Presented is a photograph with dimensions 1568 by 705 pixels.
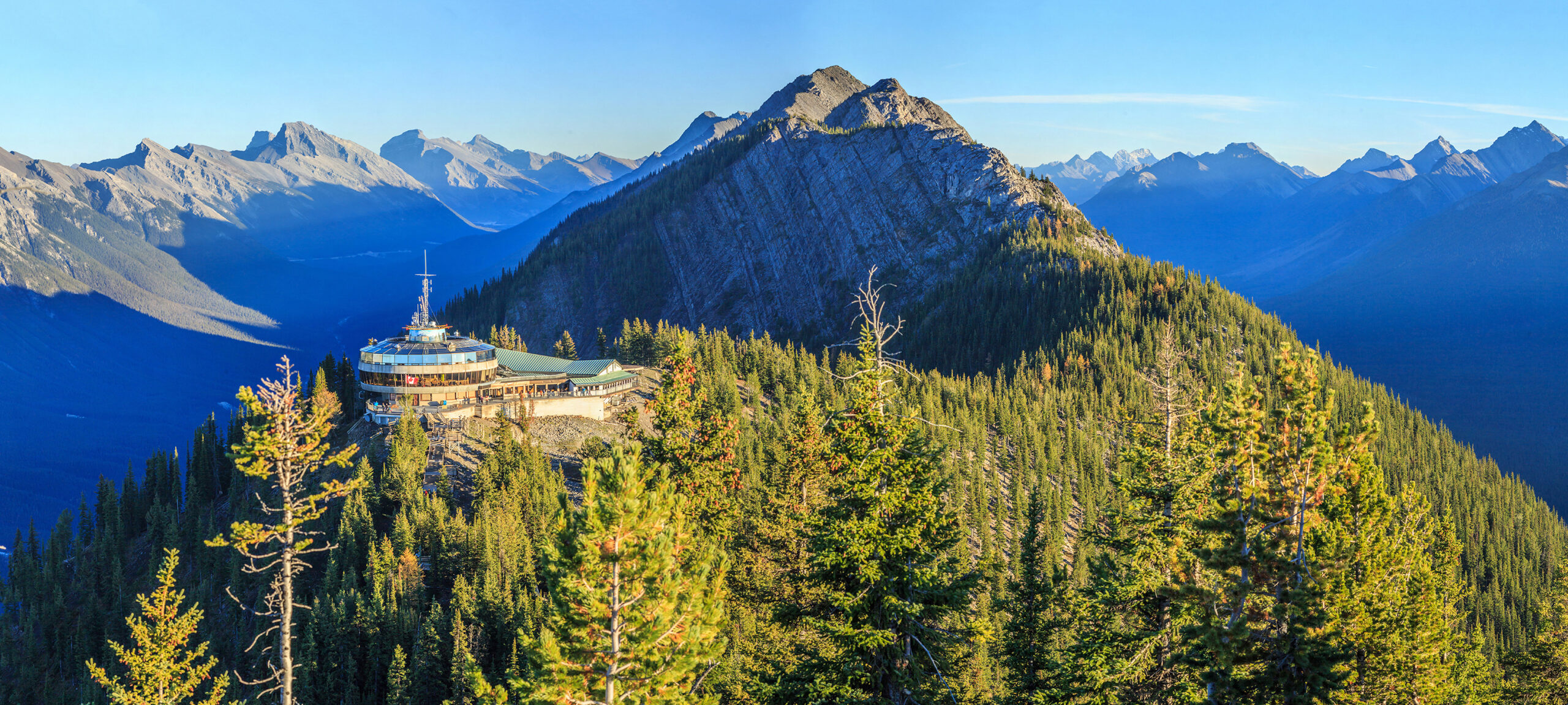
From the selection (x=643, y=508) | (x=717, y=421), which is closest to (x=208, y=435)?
(x=717, y=421)

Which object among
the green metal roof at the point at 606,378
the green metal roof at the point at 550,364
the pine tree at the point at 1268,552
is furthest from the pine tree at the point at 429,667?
the pine tree at the point at 1268,552

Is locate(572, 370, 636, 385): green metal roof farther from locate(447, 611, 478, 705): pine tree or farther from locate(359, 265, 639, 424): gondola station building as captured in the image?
locate(447, 611, 478, 705): pine tree

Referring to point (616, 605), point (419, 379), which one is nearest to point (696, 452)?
point (616, 605)

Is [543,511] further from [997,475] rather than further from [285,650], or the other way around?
[997,475]

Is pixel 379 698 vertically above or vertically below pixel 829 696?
below

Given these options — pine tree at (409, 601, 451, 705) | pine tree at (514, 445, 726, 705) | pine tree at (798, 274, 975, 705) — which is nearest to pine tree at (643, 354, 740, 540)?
pine tree at (409, 601, 451, 705)

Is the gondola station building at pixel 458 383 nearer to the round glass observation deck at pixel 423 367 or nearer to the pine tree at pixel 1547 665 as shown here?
the round glass observation deck at pixel 423 367
